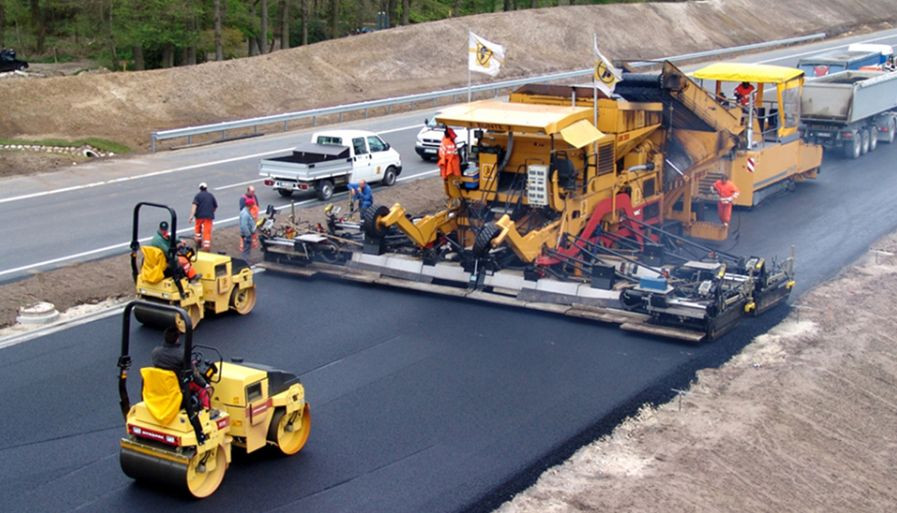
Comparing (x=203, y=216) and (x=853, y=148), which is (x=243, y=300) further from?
(x=853, y=148)

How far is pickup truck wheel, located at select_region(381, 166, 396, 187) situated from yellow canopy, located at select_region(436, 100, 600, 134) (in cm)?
873

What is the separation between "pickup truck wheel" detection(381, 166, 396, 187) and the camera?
2694 centimetres

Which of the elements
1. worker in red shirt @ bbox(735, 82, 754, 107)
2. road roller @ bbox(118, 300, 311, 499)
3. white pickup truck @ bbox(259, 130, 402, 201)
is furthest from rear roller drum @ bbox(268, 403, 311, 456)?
worker in red shirt @ bbox(735, 82, 754, 107)

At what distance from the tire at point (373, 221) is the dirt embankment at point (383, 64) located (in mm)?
16080

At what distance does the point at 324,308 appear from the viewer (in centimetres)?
1694

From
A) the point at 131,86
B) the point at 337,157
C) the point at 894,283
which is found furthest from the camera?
the point at 131,86

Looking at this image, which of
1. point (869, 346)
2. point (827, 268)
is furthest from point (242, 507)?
point (827, 268)

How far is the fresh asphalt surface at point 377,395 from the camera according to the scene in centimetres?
1075

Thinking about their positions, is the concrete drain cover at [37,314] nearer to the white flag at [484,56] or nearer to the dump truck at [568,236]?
the dump truck at [568,236]

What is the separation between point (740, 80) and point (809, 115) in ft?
21.7

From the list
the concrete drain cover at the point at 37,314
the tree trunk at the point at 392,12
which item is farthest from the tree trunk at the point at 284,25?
the concrete drain cover at the point at 37,314

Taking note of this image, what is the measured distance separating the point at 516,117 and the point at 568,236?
2117 millimetres

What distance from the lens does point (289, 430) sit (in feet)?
37.7

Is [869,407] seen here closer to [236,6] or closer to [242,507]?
[242,507]
